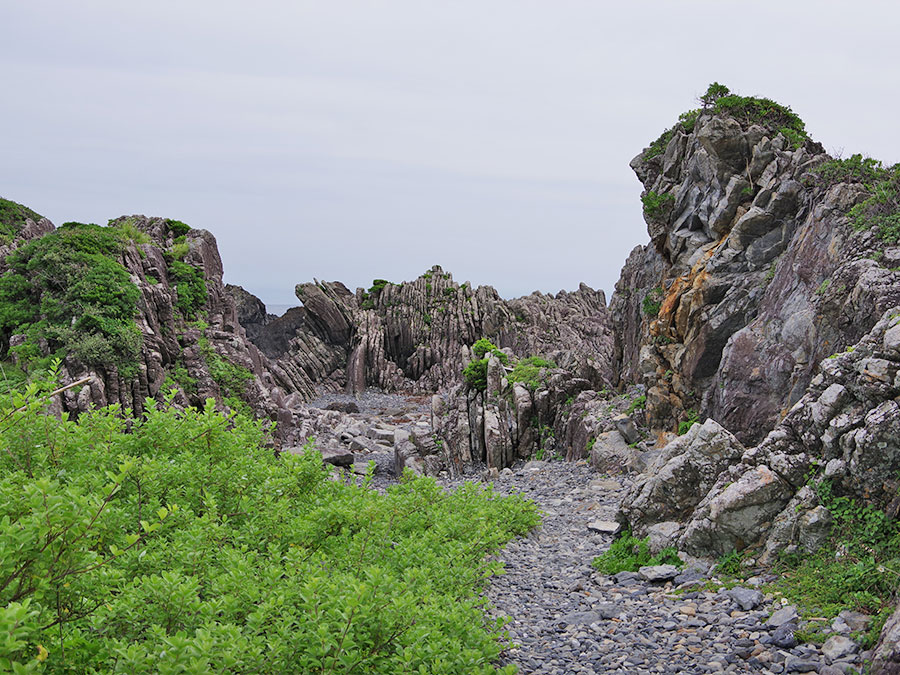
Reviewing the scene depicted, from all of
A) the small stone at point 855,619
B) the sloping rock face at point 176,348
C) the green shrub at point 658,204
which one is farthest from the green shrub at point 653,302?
the small stone at point 855,619

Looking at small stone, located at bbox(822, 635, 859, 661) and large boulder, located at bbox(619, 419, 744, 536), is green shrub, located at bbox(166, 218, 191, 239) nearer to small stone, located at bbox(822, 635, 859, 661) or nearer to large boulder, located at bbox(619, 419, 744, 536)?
large boulder, located at bbox(619, 419, 744, 536)

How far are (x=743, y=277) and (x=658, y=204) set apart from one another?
24.3ft

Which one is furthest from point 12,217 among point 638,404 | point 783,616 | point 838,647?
point 838,647

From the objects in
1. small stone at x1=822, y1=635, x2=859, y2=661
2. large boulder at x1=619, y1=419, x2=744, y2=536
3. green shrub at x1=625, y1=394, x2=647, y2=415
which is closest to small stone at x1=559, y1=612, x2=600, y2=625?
small stone at x1=822, y1=635, x2=859, y2=661

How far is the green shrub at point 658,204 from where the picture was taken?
26453mm

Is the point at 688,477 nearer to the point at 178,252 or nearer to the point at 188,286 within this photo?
the point at 188,286

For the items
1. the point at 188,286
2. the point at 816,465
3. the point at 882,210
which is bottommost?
the point at 816,465

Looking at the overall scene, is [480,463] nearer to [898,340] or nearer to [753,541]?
[753,541]

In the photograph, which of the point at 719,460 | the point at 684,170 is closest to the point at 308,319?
the point at 684,170

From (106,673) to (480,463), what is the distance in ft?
86.1

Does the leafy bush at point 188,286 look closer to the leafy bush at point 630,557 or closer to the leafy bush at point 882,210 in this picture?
the leafy bush at point 630,557

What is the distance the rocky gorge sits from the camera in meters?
8.88

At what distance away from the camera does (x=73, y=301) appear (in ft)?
74.2

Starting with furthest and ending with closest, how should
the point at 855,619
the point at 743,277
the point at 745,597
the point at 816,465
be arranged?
1. the point at 743,277
2. the point at 816,465
3. the point at 745,597
4. the point at 855,619
